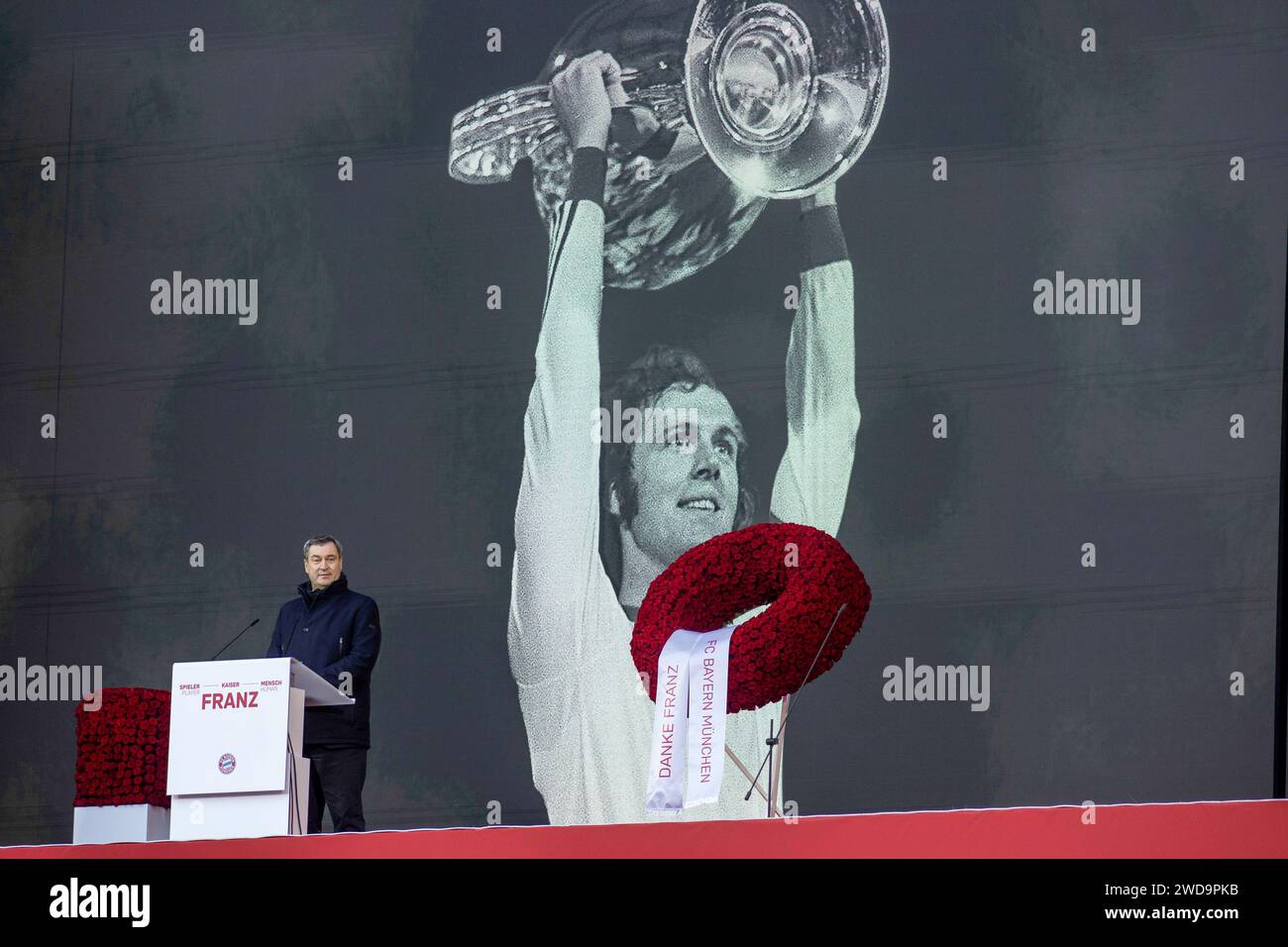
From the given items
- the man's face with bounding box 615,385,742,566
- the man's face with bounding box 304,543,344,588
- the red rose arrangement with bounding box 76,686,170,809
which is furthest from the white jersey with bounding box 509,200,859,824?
the red rose arrangement with bounding box 76,686,170,809

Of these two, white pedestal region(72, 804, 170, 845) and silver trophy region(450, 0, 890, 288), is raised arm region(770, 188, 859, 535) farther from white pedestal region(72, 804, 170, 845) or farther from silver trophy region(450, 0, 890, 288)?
white pedestal region(72, 804, 170, 845)

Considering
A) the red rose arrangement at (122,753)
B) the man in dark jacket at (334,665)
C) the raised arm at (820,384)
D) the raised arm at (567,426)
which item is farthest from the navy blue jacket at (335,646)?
the raised arm at (820,384)

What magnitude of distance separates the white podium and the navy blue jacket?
954 millimetres

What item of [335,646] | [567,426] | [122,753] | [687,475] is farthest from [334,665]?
[687,475]

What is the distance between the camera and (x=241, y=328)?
25.7 ft

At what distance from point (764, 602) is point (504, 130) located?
3231 mm

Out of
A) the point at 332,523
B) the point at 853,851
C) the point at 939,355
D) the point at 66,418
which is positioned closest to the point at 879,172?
the point at 939,355

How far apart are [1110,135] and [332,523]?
398 cm

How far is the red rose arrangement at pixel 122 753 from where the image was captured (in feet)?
15.5

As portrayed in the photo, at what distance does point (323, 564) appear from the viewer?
5645 millimetres

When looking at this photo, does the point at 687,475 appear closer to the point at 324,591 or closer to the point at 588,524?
the point at 588,524

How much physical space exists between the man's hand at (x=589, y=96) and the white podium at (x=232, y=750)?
12.8ft

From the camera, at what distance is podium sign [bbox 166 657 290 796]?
4.52 m
